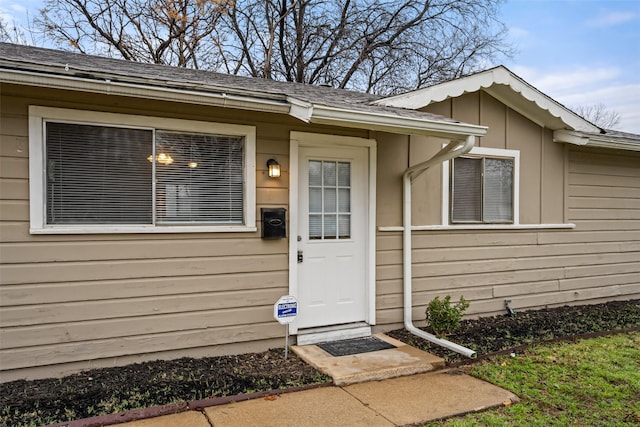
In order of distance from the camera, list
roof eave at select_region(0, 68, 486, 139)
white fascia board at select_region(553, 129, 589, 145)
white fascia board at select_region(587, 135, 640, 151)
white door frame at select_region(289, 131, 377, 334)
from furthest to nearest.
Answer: white fascia board at select_region(587, 135, 640, 151) → white fascia board at select_region(553, 129, 589, 145) → white door frame at select_region(289, 131, 377, 334) → roof eave at select_region(0, 68, 486, 139)

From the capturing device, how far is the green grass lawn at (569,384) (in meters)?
2.95

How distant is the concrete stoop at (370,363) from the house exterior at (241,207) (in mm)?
442

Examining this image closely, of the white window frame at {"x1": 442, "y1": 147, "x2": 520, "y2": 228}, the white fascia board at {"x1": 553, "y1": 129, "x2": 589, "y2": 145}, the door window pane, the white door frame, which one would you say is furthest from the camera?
the white fascia board at {"x1": 553, "y1": 129, "x2": 589, "y2": 145}

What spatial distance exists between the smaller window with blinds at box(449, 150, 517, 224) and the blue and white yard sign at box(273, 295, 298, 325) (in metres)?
2.48

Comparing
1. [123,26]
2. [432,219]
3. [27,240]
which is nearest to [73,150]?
[27,240]

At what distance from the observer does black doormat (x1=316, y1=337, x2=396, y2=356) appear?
164 inches

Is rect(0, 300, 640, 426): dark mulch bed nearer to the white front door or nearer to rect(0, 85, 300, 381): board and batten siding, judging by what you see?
rect(0, 85, 300, 381): board and batten siding

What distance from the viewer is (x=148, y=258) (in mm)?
3721

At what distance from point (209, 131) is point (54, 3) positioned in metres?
11.0

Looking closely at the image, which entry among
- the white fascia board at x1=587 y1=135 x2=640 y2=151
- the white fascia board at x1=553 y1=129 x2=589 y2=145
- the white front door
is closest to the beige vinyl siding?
the white front door

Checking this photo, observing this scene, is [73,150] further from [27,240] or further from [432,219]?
[432,219]

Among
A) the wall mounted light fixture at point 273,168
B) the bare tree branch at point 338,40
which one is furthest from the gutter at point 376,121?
the bare tree branch at point 338,40

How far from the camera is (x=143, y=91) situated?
10.8 ft

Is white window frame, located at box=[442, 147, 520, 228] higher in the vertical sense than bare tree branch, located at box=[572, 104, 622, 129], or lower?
lower
